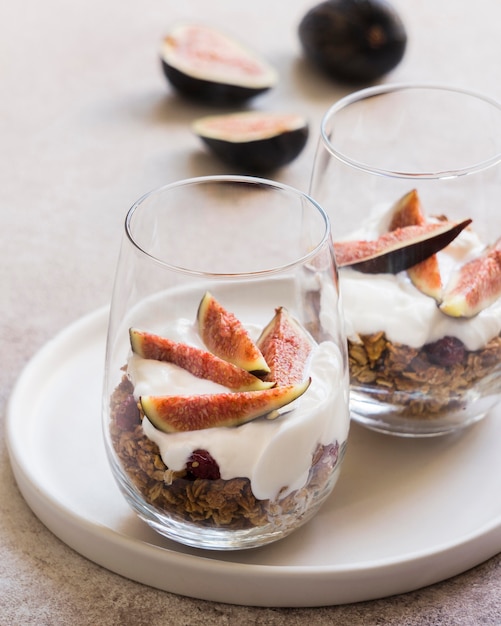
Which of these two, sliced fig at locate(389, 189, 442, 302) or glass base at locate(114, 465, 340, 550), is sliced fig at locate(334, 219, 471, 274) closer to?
sliced fig at locate(389, 189, 442, 302)

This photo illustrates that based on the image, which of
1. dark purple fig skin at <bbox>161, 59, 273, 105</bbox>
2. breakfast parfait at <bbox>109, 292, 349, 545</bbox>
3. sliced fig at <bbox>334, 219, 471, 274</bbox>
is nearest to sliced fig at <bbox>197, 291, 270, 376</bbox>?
breakfast parfait at <bbox>109, 292, 349, 545</bbox>

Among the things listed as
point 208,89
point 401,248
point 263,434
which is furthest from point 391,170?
point 208,89

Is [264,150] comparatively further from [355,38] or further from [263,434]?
[263,434]

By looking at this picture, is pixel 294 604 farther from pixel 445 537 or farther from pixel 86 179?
pixel 86 179

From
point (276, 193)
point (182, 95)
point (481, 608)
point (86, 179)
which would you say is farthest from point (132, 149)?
point (481, 608)

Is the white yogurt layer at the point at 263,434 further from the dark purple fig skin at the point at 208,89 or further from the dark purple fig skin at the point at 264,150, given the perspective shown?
the dark purple fig skin at the point at 208,89

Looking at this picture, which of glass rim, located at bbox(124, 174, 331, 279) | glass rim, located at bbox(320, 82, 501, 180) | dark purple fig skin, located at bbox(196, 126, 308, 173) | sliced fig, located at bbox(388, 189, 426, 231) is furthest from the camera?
dark purple fig skin, located at bbox(196, 126, 308, 173)
